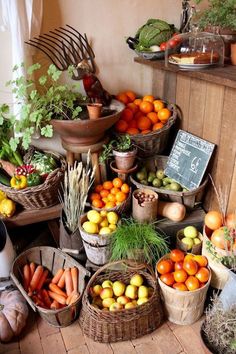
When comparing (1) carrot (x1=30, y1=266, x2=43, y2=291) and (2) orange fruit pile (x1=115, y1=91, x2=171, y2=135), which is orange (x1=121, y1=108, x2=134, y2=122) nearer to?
(2) orange fruit pile (x1=115, y1=91, x2=171, y2=135)

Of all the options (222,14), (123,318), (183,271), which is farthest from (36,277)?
(222,14)

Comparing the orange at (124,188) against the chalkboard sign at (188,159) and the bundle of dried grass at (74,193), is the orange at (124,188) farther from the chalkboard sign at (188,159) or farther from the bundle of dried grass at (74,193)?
the chalkboard sign at (188,159)

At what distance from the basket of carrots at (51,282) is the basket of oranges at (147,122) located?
2.50 feet

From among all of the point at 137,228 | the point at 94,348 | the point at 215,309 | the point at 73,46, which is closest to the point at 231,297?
the point at 215,309

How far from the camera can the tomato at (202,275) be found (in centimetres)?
147

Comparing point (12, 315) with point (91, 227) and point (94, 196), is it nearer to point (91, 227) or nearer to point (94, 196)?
point (91, 227)

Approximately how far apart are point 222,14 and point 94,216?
4.00 ft

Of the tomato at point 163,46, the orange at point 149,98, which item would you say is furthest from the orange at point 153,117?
the tomato at point 163,46

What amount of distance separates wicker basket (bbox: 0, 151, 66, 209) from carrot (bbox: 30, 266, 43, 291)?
13.2 inches

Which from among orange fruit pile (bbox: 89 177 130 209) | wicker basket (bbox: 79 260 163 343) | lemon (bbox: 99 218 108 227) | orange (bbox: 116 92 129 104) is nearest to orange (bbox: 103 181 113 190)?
orange fruit pile (bbox: 89 177 130 209)

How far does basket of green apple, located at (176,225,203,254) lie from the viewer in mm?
1622

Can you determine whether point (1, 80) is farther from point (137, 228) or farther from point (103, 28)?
point (137, 228)

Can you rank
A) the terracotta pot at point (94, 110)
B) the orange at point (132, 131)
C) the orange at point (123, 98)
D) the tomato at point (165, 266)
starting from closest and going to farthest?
1. the tomato at point (165, 266)
2. the terracotta pot at point (94, 110)
3. the orange at point (132, 131)
4. the orange at point (123, 98)

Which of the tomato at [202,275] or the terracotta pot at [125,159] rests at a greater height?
the terracotta pot at [125,159]
